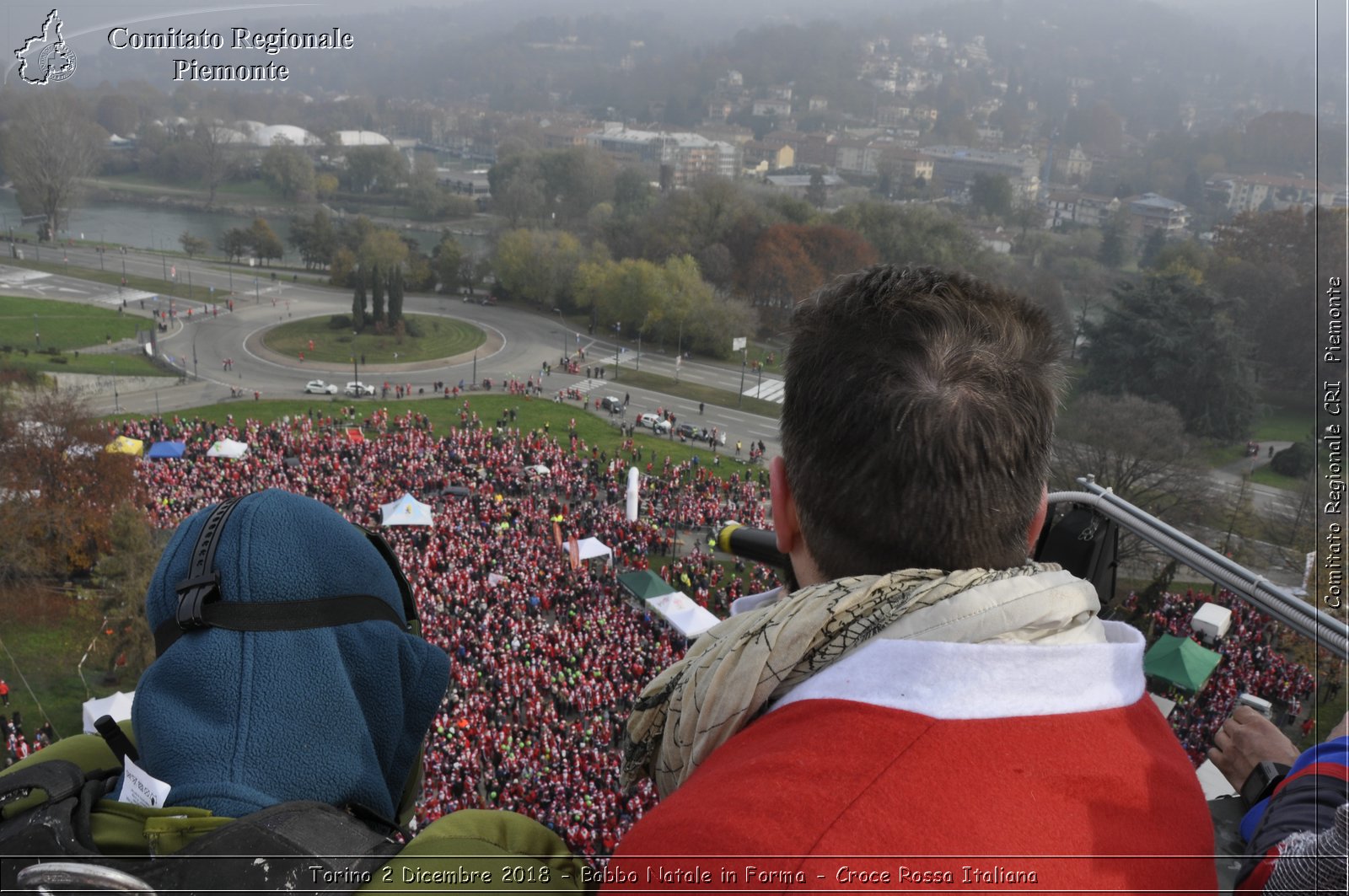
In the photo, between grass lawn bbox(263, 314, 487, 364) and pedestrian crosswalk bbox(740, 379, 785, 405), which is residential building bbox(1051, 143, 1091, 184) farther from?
grass lawn bbox(263, 314, 487, 364)

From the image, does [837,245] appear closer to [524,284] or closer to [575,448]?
[524,284]

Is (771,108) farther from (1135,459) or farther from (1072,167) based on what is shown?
(1135,459)

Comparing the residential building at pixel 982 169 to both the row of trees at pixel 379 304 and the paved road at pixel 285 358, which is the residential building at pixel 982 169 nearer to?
the paved road at pixel 285 358

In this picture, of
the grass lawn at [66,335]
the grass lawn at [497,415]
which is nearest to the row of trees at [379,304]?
the grass lawn at [497,415]

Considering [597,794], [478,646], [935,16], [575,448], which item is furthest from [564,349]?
[935,16]

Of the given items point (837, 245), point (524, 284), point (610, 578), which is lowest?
point (610, 578)

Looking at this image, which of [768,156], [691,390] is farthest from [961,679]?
[768,156]
